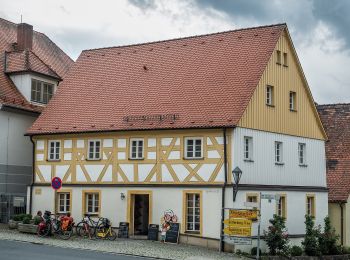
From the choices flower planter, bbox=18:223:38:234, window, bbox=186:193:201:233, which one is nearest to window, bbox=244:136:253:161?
window, bbox=186:193:201:233

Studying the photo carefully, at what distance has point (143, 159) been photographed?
34.8 m

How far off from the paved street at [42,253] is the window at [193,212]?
596cm

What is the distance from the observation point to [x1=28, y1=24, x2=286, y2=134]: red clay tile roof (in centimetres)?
3409

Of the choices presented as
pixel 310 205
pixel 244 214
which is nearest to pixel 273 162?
pixel 310 205

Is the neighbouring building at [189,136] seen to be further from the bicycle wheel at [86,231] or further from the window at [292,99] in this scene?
the bicycle wheel at [86,231]

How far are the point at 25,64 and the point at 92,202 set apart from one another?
10247mm

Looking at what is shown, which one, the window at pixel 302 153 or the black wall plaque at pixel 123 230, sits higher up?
the window at pixel 302 153

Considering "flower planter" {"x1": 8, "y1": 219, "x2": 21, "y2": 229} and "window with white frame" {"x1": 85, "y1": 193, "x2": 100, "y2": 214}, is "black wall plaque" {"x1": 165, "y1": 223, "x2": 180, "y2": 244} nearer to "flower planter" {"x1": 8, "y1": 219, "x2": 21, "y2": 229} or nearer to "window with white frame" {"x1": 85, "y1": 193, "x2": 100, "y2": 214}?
"window with white frame" {"x1": 85, "y1": 193, "x2": 100, "y2": 214}

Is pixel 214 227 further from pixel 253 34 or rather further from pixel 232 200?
pixel 253 34

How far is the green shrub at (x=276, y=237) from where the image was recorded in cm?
3180

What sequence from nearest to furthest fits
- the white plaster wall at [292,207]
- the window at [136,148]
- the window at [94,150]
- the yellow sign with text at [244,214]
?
the yellow sign with text at [244,214], the white plaster wall at [292,207], the window at [136,148], the window at [94,150]

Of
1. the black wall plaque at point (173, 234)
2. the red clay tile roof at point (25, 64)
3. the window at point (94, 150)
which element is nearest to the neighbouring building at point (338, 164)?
the black wall plaque at point (173, 234)

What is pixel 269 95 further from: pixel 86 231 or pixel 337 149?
pixel 86 231

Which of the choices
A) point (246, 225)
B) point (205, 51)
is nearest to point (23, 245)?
point (246, 225)
